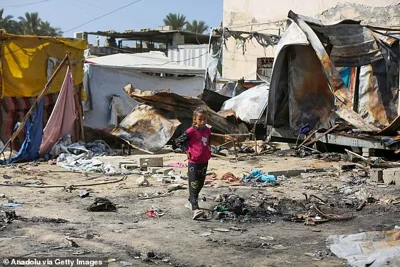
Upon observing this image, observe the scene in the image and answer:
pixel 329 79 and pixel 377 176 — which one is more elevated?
pixel 329 79

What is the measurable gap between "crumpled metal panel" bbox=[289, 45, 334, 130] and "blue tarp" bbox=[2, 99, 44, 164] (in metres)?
5.54

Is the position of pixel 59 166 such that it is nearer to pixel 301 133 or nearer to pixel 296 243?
pixel 301 133

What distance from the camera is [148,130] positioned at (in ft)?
43.4

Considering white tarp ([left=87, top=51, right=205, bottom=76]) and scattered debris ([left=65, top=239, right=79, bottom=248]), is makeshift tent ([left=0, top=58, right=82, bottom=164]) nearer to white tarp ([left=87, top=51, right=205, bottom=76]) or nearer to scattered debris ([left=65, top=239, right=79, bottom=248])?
white tarp ([left=87, top=51, right=205, bottom=76])

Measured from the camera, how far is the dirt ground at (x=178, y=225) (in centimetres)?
496

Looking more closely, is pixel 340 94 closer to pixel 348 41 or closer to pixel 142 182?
pixel 348 41

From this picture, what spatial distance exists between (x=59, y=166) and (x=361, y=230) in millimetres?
6524

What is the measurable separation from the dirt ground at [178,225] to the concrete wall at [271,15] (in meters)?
9.07

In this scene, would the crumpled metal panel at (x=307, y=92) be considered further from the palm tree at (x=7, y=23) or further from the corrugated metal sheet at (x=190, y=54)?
the palm tree at (x=7, y=23)

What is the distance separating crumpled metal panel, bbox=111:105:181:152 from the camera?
13.1m

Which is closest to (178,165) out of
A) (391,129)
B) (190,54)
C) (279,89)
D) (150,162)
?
(150,162)

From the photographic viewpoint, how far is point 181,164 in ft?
36.5

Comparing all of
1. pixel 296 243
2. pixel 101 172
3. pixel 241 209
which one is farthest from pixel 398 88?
pixel 296 243

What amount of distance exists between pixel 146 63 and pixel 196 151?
12.5 m
